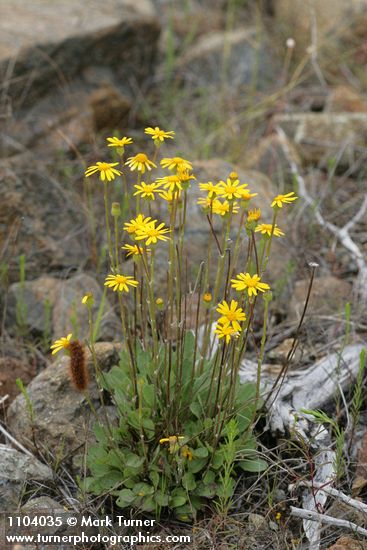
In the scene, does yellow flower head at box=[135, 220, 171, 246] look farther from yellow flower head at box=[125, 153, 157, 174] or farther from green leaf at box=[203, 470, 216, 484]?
green leaf at box=[203, 470, 216, 484]

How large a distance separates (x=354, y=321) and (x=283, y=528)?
1282 mm

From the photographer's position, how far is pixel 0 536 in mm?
2375

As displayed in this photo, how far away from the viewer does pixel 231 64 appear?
650 centimetres

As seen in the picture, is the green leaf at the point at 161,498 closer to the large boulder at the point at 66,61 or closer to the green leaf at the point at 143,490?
Result: the green leaf at the point at 143,490

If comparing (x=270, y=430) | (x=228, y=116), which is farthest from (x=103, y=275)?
(x=228, y=116)

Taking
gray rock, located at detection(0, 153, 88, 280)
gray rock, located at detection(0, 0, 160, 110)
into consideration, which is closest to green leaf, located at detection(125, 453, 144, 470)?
gray rock, located at detection(0, 153, 88, 280)

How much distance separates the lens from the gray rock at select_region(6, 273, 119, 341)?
11.8ft

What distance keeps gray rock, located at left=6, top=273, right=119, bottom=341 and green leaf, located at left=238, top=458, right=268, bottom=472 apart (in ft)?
3.93

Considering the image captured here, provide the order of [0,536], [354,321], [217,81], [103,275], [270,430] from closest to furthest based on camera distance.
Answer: [0,536], [270,430], [354,321], [103,275], [217,81]

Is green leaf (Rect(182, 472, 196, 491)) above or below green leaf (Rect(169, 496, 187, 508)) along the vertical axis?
above

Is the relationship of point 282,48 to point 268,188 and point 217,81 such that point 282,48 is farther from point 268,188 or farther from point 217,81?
point 268,188

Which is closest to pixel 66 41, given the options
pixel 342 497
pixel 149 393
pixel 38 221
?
pixel 38 221

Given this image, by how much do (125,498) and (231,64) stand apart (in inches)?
195

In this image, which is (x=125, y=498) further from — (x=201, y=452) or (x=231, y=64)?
(x=231, y=64)
